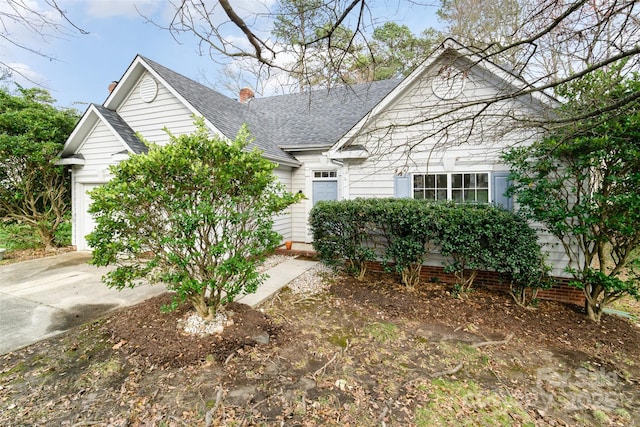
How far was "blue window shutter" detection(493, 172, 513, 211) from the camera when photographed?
20.2 feet

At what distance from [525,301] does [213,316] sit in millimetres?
5465

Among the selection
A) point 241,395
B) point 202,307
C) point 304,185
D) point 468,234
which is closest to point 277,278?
point 202,307

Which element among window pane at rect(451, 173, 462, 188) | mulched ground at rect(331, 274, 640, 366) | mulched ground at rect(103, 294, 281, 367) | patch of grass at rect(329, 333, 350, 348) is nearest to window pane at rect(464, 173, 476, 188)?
window pane at rect(451, 173, 462, 188)

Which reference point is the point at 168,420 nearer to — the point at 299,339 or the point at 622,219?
the point at 299,339

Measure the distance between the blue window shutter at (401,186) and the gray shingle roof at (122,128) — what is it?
6.99 metres

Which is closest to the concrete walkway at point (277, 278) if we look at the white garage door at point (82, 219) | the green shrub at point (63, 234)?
the white garage door at point (82, 219)

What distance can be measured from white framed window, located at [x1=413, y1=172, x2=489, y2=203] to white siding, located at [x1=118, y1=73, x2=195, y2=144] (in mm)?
6519

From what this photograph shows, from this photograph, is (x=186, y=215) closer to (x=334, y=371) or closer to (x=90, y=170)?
(x=334, y=371)

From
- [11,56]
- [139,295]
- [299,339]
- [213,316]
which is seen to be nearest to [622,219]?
[299,339]

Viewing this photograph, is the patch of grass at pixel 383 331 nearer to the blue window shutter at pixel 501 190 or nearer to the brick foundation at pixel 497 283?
the brick foundation at pixel 497 283

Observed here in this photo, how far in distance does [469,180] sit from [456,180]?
262 millimetres

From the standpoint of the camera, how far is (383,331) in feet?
14.6

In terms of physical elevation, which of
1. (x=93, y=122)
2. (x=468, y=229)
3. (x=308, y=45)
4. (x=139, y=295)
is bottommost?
(x=139, y=295)

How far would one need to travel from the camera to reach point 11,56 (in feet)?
9.05
